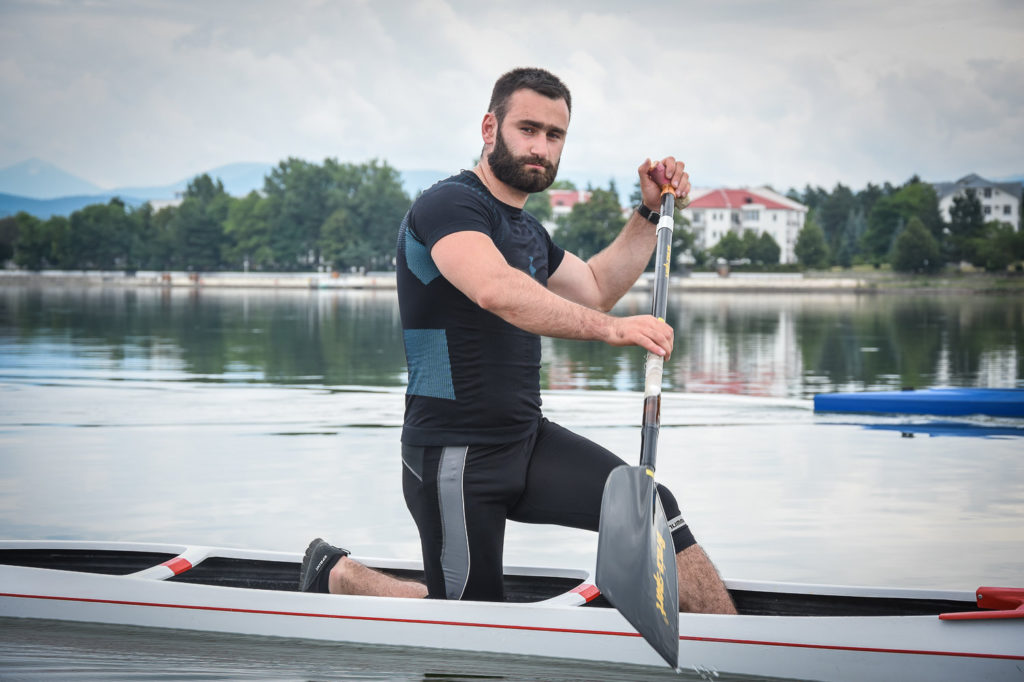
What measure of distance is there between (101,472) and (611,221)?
125 m

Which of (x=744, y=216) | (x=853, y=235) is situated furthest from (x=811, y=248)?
(x=853, y=235)

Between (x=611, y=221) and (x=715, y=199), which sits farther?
(x=715, y=199)

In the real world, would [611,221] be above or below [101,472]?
above

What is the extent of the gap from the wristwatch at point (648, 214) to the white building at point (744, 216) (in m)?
157

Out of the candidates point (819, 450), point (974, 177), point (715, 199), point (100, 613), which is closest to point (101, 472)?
point (100, 613)

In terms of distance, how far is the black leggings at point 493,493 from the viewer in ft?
15.5

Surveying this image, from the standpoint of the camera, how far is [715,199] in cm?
16488

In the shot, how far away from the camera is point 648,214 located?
5570 millimetres

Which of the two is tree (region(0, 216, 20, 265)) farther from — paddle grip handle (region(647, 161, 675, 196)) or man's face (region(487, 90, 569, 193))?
man's face (region(487, 90, 569, 193))

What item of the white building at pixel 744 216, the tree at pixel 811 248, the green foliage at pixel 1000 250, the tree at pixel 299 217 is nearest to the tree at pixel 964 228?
the green foliage at pixel 1000 250

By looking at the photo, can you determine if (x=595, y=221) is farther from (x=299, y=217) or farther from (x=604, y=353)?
(x=604, y=353)

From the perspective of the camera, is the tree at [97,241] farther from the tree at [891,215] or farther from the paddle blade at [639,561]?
the paddle blade at [639,561]

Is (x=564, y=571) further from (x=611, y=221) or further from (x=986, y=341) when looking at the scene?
(x=611, y=221)

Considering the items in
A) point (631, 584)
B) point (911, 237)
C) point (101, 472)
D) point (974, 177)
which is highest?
point (974, 177)
